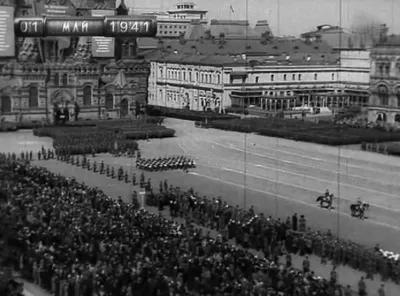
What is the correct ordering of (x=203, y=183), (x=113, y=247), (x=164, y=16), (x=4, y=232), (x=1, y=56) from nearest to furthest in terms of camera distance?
(x=113, y=247) → (x=4, y=232) → (x=203, y=183) → (x=1, y=56) → (x=164, y=16)

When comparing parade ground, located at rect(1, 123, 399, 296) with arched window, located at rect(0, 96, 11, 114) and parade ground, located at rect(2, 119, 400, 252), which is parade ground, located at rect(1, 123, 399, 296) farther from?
arched window, located at rect(0, 96, 11, 114)

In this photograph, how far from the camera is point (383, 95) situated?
47.2m

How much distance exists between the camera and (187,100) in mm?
57781

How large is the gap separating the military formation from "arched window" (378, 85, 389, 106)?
19405 mm

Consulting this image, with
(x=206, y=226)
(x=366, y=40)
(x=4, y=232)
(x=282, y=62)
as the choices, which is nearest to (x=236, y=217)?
(x=206, y=226)

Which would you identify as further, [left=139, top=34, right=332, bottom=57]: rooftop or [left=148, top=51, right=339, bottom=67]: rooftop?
[left=139, top=34, right=332, bottom=57]: rooftop

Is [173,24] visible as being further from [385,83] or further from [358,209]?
[358,209]

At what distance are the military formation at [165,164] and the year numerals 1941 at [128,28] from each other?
40.7 ft

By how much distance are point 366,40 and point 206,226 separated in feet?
141

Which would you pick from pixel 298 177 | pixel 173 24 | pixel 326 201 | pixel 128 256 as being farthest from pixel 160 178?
pixel 173 24

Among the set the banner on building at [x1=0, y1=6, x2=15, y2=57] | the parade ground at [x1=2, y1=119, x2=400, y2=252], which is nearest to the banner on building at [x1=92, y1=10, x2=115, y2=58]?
the banner on building at [x1=0, y1=6, x2=15, y2=57]

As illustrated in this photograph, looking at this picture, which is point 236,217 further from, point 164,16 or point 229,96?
point 164,16

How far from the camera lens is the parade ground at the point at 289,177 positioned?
21.6m

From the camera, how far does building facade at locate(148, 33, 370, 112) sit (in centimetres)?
5431
